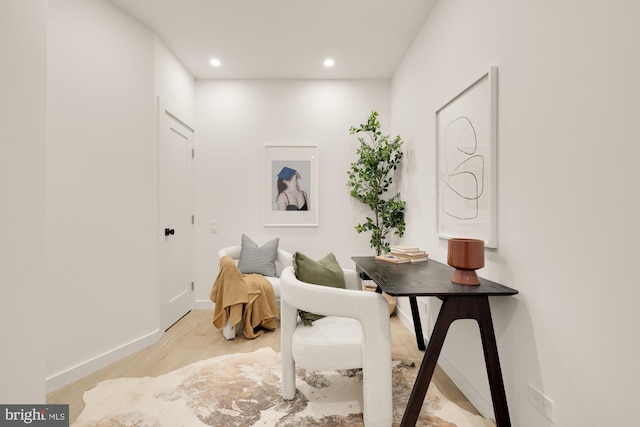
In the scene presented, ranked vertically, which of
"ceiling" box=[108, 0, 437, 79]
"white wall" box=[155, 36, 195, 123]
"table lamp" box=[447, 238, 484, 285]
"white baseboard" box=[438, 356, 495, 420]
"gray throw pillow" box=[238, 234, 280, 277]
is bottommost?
"white baseboard" box=[438, 356, 495, 420]

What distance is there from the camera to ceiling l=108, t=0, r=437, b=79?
2.44 m

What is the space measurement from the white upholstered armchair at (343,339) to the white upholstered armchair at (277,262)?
1113mm

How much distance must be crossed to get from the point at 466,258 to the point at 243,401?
5.02 ft

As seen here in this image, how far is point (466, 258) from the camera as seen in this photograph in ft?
4.95

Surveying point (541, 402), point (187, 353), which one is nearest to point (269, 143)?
point (187, 353)

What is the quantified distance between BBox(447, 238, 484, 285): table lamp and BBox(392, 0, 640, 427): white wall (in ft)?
0.53

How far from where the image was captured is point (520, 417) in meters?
1.43

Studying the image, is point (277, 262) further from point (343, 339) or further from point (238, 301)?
point (343, 339)

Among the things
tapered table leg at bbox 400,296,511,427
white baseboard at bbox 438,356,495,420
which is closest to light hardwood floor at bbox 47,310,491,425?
white baseboard at bbox 438,356,495,420

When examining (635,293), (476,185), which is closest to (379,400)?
(635,293)

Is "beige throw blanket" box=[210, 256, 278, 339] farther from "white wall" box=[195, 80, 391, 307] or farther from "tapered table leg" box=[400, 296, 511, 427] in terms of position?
"tapered table leg" box=[400, 296, 511, 427]

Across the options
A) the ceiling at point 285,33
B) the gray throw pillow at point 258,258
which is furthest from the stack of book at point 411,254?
the ceiling at point 285,33

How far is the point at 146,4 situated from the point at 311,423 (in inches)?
127

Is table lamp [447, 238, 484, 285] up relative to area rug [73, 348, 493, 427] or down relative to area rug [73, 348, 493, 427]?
up
